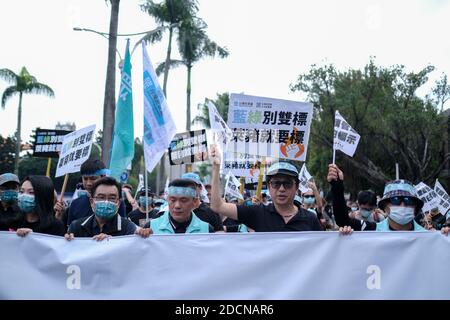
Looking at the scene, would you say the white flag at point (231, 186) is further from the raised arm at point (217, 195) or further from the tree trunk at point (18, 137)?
the tree trunk at point (18, 137)

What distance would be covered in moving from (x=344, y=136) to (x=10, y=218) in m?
3.54

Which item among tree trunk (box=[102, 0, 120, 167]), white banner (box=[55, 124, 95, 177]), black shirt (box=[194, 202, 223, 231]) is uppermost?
tree trunk (box=[102, 0, 120, 167])

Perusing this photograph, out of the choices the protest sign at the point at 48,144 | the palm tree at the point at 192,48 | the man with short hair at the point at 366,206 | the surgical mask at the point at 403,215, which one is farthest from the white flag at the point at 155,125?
the palm tree at the point at 192,48

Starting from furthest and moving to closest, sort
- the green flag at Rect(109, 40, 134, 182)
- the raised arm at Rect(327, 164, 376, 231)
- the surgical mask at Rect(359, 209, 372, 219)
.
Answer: the surgical mask at Rect(359, 209, 372, 219), the green flag at Rect(109, 40, 134, 182), the raised arm at Rect(327, 164, 376, 231)

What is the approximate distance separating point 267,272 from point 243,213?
1.86 feet

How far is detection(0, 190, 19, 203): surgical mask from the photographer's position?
4.91 meters

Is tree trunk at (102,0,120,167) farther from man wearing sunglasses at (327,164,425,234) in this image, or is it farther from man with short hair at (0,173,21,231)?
man wearing sunglasses at (327,164,425,234)

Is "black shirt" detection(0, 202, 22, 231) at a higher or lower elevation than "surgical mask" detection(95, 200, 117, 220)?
lower

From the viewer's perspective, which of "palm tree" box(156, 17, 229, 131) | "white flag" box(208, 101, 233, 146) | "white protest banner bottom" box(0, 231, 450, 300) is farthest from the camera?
"palm tree" box(156, 17, 229, 131)

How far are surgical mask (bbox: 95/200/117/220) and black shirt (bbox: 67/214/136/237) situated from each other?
0.09m

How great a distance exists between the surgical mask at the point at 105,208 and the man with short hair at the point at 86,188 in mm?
906

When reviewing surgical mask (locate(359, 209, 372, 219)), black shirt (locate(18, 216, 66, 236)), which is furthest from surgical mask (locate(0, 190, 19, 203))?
surgical mask (locate(359, 209, 372, 219))

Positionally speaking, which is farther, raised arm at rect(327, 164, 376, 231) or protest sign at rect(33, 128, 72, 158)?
protest sign at rect(33, 128, 72, 158)

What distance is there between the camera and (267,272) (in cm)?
396
